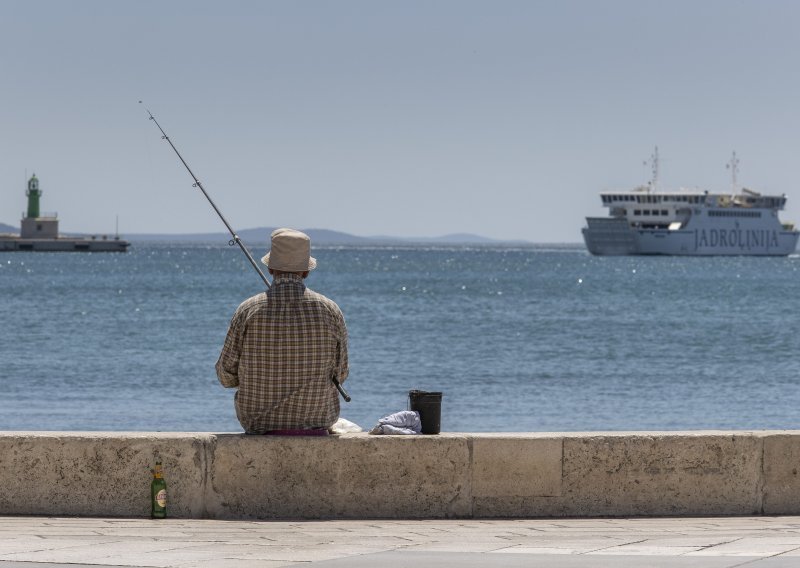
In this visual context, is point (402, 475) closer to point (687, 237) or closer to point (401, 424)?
point (401, 424)

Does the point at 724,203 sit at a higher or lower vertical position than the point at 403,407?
higher

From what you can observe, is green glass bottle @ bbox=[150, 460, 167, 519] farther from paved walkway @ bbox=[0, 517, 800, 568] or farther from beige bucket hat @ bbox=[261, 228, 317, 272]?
beige bucket hat @ bbox=[261, 228, 317, 272]

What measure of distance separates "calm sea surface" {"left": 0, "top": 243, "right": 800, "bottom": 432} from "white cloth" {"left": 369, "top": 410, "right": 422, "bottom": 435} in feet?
50.9

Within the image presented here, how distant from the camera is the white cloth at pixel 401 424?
8.54 meters

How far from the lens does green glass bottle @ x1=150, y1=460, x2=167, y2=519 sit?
8.30 meters

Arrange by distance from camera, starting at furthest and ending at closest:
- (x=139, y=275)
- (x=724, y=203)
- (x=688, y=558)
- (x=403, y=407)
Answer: (x=724, y=203) < (x=139, y=275) < (x=403, y=407) < (x=688, y=558)

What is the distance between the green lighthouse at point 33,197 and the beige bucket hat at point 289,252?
143 m

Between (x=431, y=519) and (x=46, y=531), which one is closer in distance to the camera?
(x=46, y=531)

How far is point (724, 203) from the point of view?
155 metres

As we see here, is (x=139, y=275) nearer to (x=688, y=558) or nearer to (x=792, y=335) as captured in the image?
(x=792, y=335)

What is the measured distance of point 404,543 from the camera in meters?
7.44

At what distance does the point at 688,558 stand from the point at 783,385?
27208mm

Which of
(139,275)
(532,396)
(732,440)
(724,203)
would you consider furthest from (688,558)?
(724,203)

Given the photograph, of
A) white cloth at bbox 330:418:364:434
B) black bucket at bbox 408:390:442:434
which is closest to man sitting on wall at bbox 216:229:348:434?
white cloth at bbox 330:418:364:434
